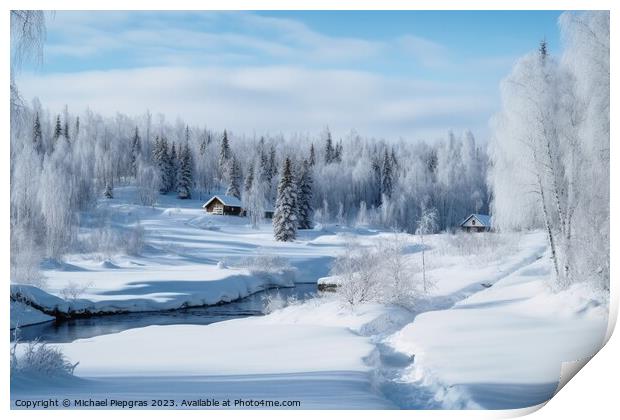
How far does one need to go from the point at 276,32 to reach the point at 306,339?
4.49 meters

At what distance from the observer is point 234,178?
8883 millimetres

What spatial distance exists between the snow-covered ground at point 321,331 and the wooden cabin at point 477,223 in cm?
20

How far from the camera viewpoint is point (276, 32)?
7.15 m

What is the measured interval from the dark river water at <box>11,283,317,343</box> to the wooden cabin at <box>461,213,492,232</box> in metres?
3.32

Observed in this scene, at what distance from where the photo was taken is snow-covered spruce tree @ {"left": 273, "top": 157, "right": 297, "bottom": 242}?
29.6 feet

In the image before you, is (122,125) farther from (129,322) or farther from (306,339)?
(306,339)

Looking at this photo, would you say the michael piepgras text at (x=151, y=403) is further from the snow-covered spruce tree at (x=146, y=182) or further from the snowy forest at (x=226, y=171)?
the snow-covered spruce tree at (x=146, y=182)

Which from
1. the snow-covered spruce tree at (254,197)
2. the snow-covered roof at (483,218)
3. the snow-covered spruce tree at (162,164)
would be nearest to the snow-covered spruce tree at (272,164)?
the snow-covered spruce tree at (254,197)

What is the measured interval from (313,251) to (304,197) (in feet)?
4.66

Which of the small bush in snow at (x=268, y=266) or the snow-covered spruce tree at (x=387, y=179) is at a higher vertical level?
the snow-covered spruce tree at (x=387, y=179)

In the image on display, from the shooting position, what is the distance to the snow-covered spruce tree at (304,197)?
919 centimetres

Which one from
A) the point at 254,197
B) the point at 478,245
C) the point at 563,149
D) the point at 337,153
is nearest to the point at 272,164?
the point at 254,197

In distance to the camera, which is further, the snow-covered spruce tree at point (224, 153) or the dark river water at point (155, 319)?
the snow-covered spruce tree at point (224, 153)

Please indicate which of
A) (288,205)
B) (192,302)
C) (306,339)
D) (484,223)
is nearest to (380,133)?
(288,205)
